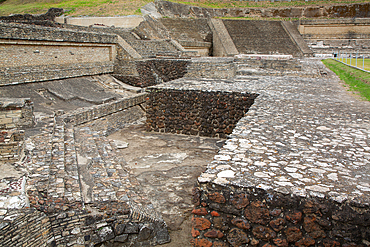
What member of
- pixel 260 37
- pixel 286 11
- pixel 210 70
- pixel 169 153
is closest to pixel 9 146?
pixel 169 153

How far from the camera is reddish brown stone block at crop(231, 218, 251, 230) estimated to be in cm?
240

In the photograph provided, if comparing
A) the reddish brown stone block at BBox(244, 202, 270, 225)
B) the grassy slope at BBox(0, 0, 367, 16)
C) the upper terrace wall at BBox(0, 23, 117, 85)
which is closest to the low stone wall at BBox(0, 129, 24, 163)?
the reddish brown stone block at BBox(244, 202, 270, 225)

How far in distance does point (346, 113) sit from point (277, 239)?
145 inches

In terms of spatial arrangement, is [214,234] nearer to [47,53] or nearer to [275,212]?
[275,212]

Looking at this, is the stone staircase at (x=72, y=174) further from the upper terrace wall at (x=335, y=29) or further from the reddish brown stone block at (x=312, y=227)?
the upper terrace wall at (x=335, y=29)

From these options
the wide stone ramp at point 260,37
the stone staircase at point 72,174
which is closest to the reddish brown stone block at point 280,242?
the stone staircase at point 72,174

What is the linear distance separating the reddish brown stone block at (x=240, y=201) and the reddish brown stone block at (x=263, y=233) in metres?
0.22

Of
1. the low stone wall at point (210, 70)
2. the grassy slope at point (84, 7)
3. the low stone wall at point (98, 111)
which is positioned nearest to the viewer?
the low stone wall at point (98, 111)

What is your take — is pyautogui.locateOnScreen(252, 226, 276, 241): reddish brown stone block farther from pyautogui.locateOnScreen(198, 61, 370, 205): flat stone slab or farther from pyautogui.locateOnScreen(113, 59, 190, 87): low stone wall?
pyautogui.locateOnScreen(113, 59, 190, 87): low stone wall

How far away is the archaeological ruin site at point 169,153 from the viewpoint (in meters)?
2.39

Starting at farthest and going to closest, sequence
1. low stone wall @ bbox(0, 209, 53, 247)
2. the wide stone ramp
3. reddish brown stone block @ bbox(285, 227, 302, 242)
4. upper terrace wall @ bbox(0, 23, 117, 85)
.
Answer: the wide stone ramp → upper terrace wall @ bbox(0, 23, 117, 85) → low stone wall @ bbox(0, 209, 53, 247) → reddish brown stone block @ bbox(285, 227, 302, 242)

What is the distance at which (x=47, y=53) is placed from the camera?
11.0 m

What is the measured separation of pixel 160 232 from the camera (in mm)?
3887

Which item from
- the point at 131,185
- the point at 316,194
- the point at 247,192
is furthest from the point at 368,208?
the point at 131,185
